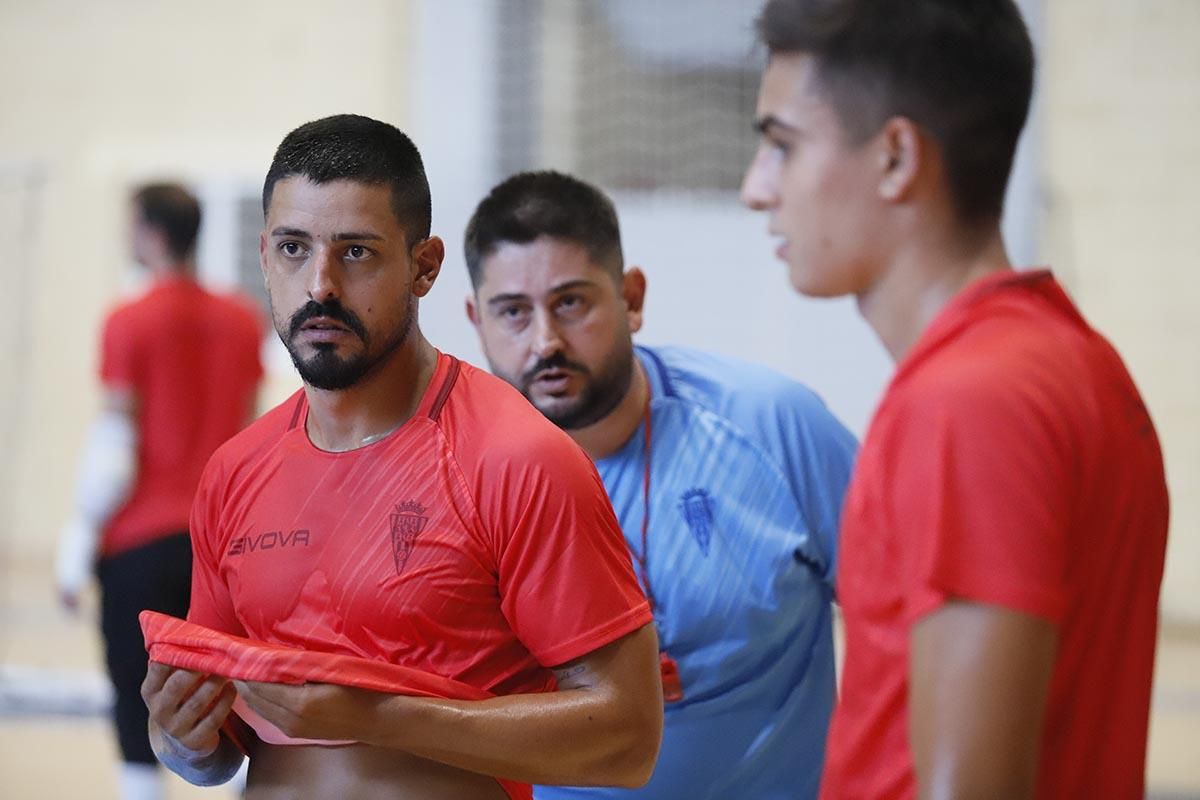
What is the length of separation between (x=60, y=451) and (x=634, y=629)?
8269 millimetres

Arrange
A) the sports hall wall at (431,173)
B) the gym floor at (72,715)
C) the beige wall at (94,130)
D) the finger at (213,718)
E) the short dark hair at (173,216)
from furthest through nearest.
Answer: the beige wall at (94,130) < the sports hall wall at (431,173) < the gym floor at (72,715) < the short dark hair at (173,216) < the finger at (213,718)

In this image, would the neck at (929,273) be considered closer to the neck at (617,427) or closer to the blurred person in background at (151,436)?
A: the neck at (617,427)

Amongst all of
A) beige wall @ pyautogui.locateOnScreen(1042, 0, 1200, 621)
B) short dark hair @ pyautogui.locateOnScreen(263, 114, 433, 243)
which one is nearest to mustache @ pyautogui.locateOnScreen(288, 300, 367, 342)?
short dark hair @ pyautogui.locateOnScreen(263, 114, 433, 243)

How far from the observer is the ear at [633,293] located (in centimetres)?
246

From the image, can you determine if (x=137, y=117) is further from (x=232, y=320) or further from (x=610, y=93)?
(x=232, y=320)

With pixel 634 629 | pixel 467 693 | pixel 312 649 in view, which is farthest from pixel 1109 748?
pixel 312 649

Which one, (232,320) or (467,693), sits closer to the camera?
(467,693)

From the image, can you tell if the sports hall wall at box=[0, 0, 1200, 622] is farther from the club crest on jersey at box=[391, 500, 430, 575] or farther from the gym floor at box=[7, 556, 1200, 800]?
the club crest on jersey at box=[391, 500, 430, 575]

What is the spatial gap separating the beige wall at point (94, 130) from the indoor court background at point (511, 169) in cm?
1

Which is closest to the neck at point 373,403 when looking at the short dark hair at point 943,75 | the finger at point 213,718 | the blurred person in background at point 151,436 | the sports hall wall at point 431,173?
the finger at point 213,718

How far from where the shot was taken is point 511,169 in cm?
824

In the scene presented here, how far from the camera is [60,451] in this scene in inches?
362

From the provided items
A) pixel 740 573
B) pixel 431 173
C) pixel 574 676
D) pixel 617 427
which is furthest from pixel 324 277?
pixel 431 173

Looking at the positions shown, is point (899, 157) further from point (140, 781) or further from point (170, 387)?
point (140, 781)
